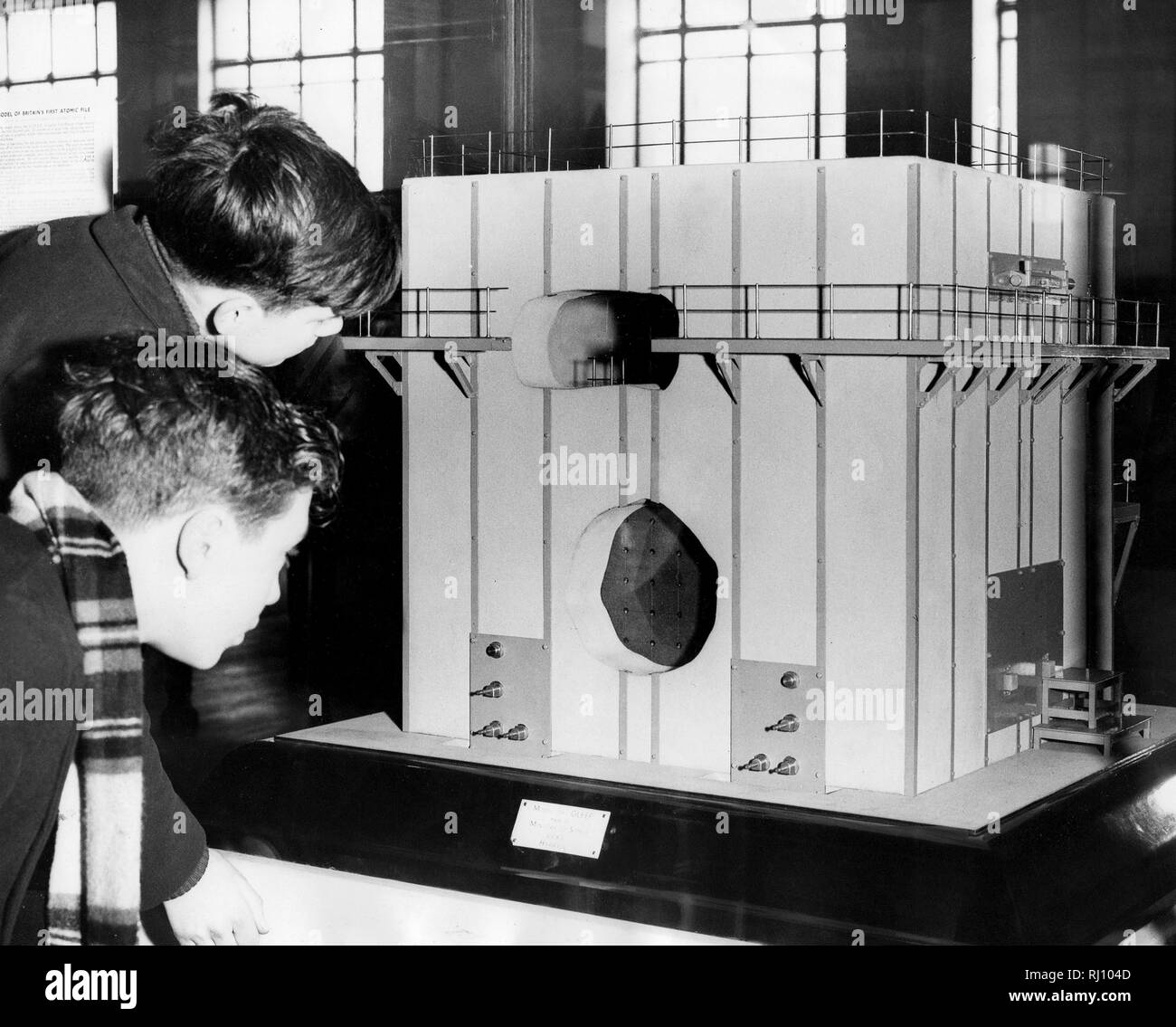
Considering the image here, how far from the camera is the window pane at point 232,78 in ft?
10.5

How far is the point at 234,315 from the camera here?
7.92 ft

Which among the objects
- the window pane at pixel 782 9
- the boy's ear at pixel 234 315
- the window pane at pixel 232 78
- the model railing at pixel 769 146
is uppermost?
the window pane at pixel 782 9

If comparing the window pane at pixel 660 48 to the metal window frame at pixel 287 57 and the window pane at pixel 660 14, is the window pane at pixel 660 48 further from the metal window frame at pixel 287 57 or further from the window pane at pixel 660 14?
the metal window frame at pixel 287 57

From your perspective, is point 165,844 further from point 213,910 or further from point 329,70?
point 329,70

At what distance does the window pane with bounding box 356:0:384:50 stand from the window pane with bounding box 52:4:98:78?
527mm

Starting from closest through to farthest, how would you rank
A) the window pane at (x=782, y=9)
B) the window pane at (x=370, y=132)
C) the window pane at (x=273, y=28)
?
the window pane at (x=782, y=9)
the window pane at (x=273, y=28)
the window pane at (x=370, y=132)

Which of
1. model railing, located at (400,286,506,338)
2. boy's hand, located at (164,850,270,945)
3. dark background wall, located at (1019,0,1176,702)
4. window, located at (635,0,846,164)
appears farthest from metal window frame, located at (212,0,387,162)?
boy's hand, located at (164,850,270,945)

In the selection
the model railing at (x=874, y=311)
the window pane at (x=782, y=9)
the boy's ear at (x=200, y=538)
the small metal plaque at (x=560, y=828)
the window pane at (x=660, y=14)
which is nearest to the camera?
the boy's ear at (x=200, y=538)

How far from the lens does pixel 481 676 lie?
3.08m

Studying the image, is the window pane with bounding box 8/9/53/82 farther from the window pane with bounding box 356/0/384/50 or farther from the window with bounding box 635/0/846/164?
the window with bounding box 635/0/846/164

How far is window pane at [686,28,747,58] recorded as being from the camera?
299cm

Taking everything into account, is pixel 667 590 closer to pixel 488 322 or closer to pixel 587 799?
pixel 587 799

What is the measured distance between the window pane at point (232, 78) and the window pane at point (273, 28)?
43 millimetres

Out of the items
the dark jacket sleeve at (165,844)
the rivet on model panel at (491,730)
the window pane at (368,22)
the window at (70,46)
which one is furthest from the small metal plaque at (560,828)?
the window at (70,46)
